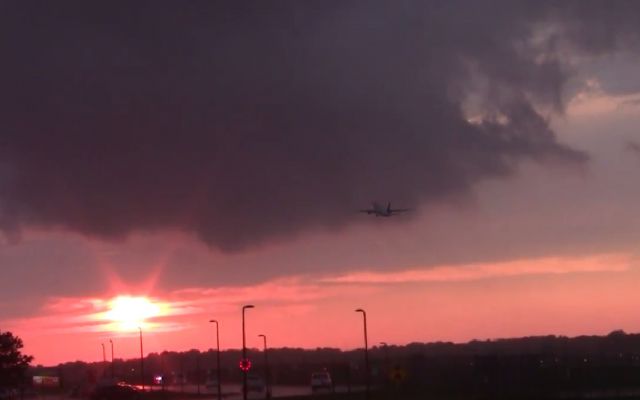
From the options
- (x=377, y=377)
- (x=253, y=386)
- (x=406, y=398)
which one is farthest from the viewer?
(x=377, y=377)

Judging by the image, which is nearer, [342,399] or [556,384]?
[342,399]

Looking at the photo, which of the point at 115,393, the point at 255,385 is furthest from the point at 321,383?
the point at 115,393

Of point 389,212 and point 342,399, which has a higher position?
point 389,212

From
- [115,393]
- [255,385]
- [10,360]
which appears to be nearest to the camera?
[115,393]

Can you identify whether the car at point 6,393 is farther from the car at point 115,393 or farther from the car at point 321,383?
the car at point 321,383

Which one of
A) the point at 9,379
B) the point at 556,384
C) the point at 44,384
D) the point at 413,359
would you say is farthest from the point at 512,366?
the point at 44,384

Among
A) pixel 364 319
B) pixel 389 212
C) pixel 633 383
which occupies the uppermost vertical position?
pixel 389 212

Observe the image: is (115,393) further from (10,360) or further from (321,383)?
(321,383)

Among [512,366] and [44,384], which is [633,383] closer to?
[512,366]

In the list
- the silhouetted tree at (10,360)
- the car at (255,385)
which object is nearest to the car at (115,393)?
the silhouetted tree at (10,360)
